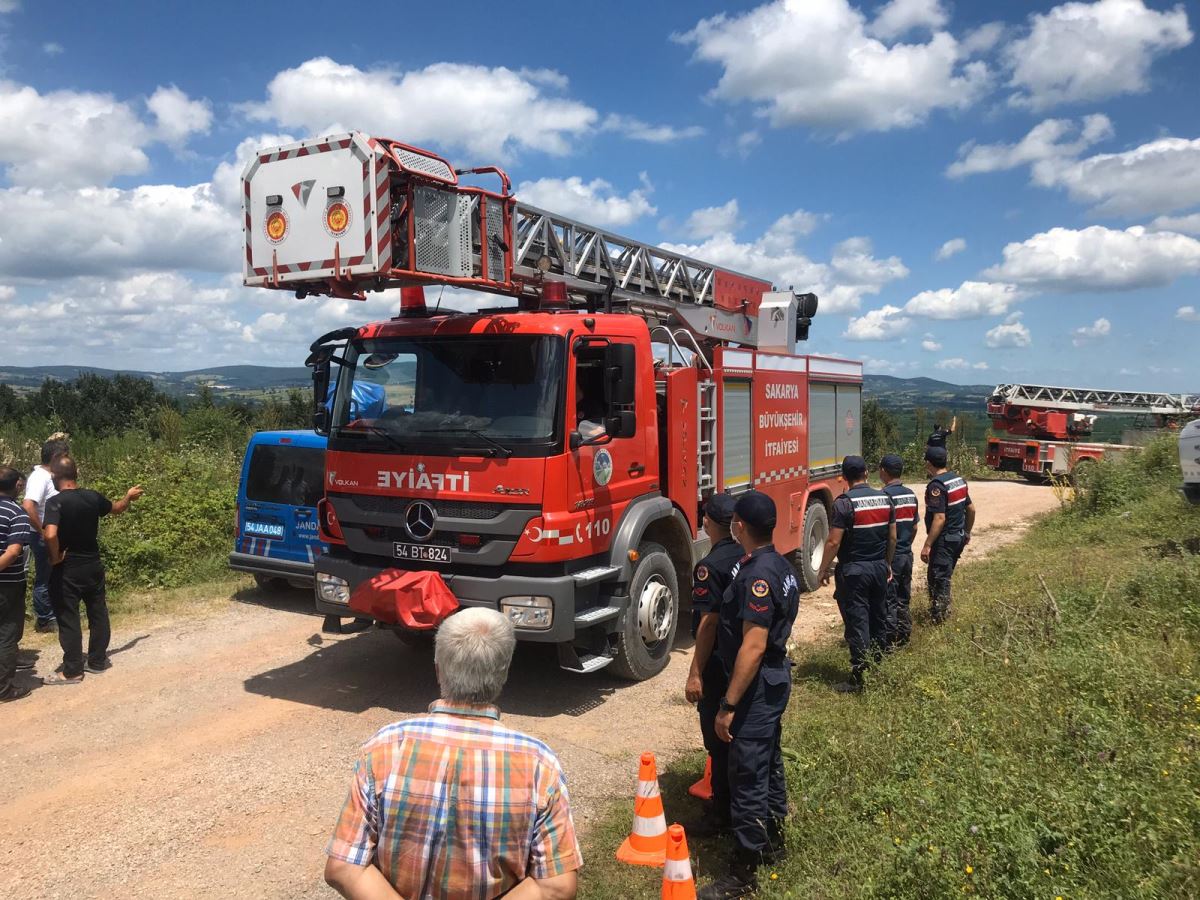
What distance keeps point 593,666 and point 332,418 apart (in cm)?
277

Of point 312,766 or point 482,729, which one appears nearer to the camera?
point 482,729

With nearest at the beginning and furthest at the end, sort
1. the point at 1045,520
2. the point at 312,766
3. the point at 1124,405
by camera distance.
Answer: the point at 312,766
the point at 1045,520
the point at 1124,405

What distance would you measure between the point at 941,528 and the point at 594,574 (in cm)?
340

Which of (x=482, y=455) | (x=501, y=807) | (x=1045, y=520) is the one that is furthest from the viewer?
(x=1045, y=520)

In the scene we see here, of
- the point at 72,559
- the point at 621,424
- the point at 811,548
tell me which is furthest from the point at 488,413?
the point at 811,548

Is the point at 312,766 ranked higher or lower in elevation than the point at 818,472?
lower

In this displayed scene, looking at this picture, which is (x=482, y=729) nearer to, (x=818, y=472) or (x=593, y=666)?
(x=593, y=666)

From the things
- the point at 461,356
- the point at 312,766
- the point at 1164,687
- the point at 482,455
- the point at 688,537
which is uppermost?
the point at 461,356

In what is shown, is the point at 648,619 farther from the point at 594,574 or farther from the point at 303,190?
the point at 303,190

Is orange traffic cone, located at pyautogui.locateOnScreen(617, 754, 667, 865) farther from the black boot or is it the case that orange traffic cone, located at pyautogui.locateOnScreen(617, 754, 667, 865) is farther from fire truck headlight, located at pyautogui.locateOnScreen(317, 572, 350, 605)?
fire truck headlight, located at pyautogui.locateOnScreen(317, 572, 350, 605)

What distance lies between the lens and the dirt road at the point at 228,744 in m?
4.06

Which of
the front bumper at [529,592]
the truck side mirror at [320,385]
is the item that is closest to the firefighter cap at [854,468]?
the front bumper at [529,592]

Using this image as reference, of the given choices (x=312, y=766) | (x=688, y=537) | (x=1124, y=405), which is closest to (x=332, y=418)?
(x=312, y=766)

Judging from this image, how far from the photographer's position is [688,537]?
707 cm
